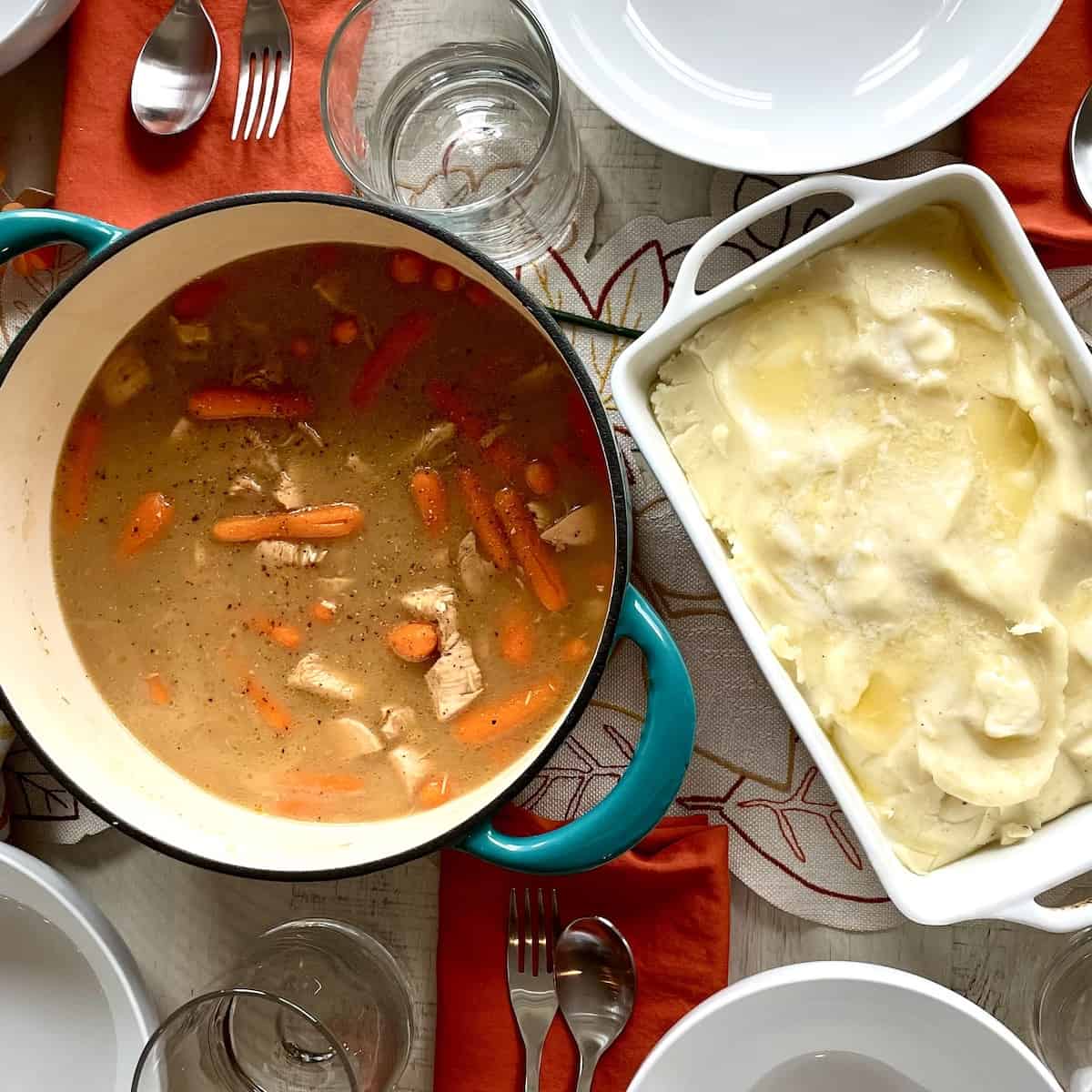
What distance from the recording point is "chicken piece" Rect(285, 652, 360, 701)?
1.40m

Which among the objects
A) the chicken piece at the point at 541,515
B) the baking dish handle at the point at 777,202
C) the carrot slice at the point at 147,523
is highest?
the baking dish handle at the point at 777,202

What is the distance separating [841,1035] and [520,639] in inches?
24.8

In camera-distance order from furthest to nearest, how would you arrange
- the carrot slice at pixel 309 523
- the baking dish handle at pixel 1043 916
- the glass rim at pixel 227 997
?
the carrot slice at pixel 309 523 < the glass rim at pixel 227 997 < the baking dish handle at pixel 1043 916

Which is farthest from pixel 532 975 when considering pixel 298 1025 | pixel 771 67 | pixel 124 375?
pixel 771 67

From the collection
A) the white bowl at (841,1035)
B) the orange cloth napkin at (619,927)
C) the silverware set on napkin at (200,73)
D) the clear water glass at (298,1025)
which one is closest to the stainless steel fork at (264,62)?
the silverware set on napkin at (200,73)

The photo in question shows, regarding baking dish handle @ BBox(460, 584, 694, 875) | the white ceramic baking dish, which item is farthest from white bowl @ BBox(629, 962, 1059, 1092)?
baking dish handle @ BBox(460, 584, 694, 875)

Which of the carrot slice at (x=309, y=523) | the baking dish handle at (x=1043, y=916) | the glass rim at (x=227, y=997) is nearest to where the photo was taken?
the baking dish handle at (x=1043, y=916)

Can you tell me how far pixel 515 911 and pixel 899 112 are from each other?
1.08 meters

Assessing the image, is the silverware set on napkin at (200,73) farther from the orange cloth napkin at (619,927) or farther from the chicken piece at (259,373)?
the orange cloth napkin at (619,927)

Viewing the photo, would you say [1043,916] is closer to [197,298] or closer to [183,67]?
[197,298]

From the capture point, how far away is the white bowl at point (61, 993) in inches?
56.7

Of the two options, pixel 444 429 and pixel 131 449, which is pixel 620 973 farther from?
pixel 131 449

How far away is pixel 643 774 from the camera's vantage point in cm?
116

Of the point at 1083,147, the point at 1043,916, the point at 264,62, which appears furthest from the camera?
the point at 264,62
